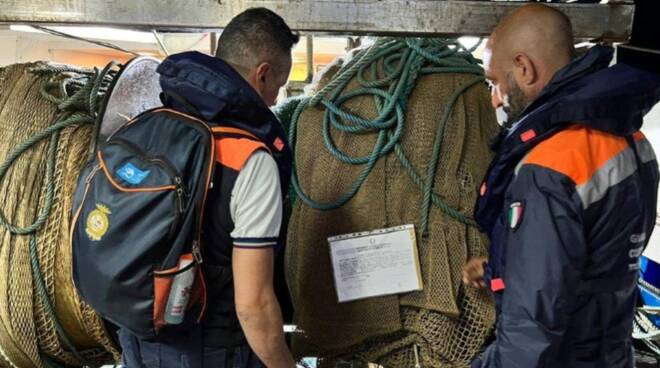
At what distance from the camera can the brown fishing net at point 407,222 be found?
1.88 metres

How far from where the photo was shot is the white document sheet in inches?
74.7

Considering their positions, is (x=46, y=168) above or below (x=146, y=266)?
above

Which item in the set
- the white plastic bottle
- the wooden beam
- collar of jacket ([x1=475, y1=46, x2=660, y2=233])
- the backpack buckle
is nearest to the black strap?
the white plastic bottle

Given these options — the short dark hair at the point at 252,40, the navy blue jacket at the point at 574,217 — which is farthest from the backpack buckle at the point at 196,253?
the navy blue jacket at the point at 574,217

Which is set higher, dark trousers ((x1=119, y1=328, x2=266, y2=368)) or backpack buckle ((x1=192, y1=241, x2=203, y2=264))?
backpack buckle ((x1=192, y1=241, x2=203, y2=264))

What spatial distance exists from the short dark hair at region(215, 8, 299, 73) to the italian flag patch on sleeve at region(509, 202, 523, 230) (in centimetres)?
82

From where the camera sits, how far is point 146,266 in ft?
4.45

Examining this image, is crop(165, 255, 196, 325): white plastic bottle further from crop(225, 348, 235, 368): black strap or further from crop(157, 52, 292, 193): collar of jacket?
crop(157, 52, 292, 193): collar of jacket

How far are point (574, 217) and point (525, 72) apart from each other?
1.50 feet

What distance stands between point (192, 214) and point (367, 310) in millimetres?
843

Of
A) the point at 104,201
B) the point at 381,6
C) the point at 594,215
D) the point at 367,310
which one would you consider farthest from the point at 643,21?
the point at 104,201

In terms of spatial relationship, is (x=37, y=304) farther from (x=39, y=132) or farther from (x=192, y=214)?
(x=192, y=214)

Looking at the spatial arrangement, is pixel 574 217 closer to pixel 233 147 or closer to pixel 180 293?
pixel 233 147

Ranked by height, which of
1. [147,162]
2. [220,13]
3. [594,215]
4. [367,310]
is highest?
[220,13]
